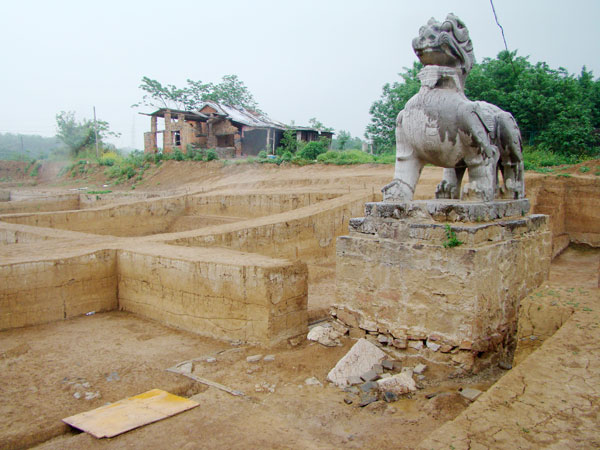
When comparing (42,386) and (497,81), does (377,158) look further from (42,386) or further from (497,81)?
(42,386)

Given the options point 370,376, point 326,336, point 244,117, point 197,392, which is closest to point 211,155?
point 244,117

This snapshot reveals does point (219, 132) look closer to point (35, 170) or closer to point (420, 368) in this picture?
point (35, 170)

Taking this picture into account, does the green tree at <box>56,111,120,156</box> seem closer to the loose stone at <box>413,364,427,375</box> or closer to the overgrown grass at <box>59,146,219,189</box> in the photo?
the overgrown grass at <box>59,146,219,189</box>

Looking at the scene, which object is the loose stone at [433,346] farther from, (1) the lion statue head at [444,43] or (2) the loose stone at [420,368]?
(1) the lion statue head at [444,43]

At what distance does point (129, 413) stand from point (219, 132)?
23.9 metres

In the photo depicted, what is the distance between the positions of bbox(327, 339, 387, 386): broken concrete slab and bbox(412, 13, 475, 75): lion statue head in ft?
7.91

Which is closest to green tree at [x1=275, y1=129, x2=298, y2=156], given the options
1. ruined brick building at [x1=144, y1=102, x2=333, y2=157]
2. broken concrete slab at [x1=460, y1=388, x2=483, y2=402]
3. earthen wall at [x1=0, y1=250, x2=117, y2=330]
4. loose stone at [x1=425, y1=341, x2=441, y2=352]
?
ruined brick building at [x1=144, y1=102, x2=333, y2=157]

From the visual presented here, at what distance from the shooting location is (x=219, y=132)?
2591 centimetres

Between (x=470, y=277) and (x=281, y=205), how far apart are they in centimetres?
858

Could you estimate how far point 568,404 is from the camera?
220 cm

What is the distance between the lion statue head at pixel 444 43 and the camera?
3.80 m

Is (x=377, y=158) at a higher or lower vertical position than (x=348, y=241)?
higher

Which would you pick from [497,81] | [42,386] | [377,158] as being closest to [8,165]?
[377,158]

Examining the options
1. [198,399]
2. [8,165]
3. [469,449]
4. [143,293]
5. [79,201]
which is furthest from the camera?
[8,165]
